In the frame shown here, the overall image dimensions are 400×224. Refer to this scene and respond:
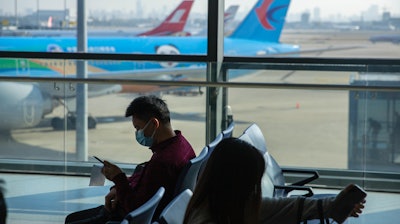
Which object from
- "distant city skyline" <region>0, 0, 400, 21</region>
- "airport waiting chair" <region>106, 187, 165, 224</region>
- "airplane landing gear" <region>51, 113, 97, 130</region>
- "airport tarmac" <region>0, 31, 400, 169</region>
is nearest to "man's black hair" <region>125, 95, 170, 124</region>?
"airport waiting chair" <region>106, 187, 165, 224</region>

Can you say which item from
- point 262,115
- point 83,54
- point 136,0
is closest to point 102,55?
point 83,54

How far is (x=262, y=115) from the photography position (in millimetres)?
7965

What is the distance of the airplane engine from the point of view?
670 cm

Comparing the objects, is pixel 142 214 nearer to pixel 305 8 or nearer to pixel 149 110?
pixel 149 110

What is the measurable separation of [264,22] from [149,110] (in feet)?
57.9

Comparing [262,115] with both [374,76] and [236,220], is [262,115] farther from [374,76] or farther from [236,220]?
[236,220]

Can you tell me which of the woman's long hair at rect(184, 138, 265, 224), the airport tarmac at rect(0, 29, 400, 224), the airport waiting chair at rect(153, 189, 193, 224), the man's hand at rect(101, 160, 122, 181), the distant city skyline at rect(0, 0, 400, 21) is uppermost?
the distant city skyline at rect(0, 0, 400, 21)

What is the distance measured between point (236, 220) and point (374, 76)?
366 centimetres

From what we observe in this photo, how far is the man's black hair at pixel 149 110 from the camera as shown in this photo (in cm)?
382

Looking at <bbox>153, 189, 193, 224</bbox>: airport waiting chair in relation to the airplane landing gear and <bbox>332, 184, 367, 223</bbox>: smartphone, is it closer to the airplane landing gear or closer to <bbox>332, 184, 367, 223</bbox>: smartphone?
<bbox>332, 184, 367, 223</bbox>: smartphone

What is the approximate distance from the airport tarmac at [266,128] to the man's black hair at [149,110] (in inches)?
92.5

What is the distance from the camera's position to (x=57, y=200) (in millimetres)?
6066

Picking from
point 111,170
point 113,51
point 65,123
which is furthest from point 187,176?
point 113,51

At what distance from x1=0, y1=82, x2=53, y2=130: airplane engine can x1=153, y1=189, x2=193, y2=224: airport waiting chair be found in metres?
3.90
